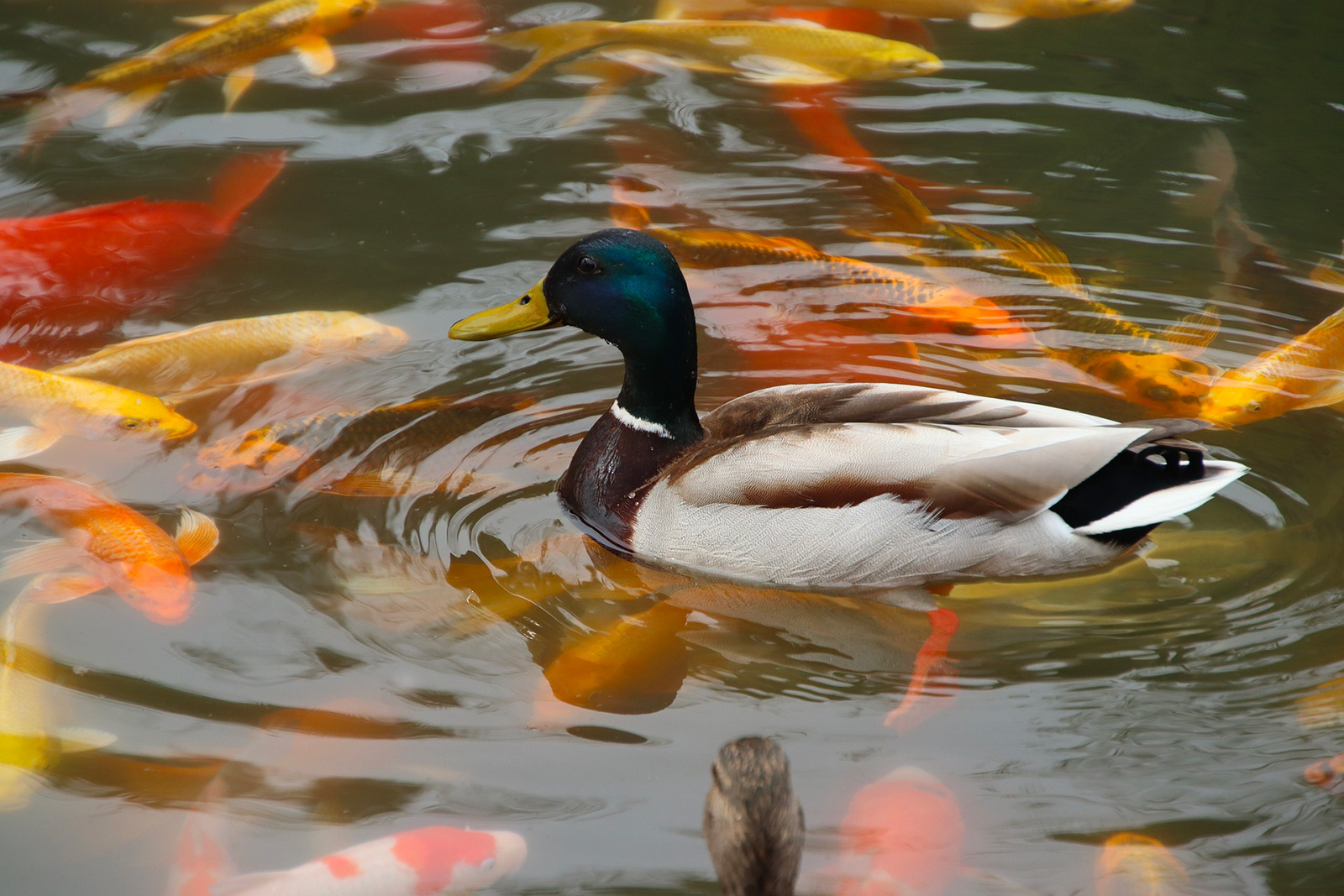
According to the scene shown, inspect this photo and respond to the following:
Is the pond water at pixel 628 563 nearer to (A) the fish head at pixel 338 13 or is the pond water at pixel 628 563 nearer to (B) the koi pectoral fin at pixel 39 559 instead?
Answer: (B) the koi pectoral fin at pixel 39 559

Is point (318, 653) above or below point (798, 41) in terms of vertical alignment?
below

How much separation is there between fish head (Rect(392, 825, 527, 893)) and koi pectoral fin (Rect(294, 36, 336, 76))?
488 cm

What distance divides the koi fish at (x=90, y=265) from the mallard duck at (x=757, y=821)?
12.2 ft

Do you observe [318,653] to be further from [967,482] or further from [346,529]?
[967,482]

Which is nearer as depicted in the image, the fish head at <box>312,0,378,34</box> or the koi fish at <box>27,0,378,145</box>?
the koi fish at <box>27,0,378,145</box>

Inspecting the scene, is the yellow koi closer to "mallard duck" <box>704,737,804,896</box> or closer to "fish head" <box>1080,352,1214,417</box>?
"fish head" <box>1080,352,1214,417</box>

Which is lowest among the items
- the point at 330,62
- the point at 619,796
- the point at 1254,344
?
the point at 619,796

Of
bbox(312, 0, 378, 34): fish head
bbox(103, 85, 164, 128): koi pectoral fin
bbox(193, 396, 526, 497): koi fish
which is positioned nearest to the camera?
bbox(193, 396, 526, 497): koi fish

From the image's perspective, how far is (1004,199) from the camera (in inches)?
232

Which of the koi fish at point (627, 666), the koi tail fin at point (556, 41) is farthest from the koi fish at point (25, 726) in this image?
the koi tail fin at point (556, 41)

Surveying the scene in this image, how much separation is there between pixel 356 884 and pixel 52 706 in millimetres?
1135

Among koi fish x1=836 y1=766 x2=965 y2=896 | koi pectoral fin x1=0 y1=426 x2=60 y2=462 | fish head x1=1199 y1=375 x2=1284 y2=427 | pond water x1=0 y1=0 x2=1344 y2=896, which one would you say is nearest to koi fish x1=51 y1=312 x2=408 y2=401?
pond water x1=0 y1=0 x2=1344 y2=896

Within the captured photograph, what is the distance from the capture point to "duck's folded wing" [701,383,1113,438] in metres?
3.85

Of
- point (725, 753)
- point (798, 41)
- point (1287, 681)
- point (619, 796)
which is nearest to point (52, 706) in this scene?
point (619, 796)
